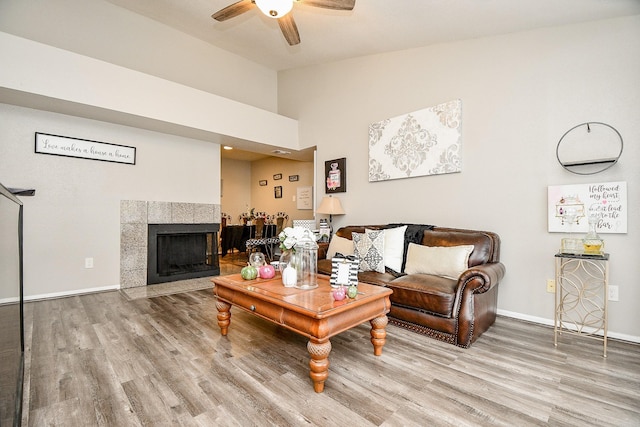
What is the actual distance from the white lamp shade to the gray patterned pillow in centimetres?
108

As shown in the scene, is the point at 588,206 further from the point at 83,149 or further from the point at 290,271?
the point at 83,149

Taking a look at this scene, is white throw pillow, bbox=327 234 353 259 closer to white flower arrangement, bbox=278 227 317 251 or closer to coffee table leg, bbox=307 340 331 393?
white flower arrangement, bbox=278 227 317 251

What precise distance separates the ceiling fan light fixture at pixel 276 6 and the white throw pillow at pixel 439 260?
2.42 m

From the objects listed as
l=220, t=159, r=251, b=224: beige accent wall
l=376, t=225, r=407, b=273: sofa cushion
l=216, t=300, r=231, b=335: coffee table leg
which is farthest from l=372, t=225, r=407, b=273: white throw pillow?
l=220, t=159, r=251, b=224: beige accent wall

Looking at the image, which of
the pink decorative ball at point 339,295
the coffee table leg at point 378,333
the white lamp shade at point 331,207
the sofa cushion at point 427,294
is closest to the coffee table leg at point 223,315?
the pink decorative ball at point 339,295

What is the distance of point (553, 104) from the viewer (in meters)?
2.70

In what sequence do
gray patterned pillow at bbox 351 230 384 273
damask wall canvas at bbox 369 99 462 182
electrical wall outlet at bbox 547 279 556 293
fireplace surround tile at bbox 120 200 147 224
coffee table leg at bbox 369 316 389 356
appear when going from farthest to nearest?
fireplace surround tile at bbox 120 200 147 224 → damask wall canvas at bbox 369 99 462 182 → gray patterned pillow at bbox 351 230 384 273 → electrical wall outlet at bbox 547 279 556 293 → coffee table leg at bbox 369 316 389 356

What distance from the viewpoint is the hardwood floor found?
148cm

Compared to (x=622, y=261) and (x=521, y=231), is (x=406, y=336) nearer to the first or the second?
(x=521, y=231)

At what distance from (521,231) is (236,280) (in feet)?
8.77

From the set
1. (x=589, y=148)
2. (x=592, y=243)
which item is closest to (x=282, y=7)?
(x=589, y=148)

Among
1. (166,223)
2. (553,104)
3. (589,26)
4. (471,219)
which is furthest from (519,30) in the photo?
(166,223)

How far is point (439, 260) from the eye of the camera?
2822 millimetres

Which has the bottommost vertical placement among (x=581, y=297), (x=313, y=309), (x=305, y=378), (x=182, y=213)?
(x=305, y=378)
